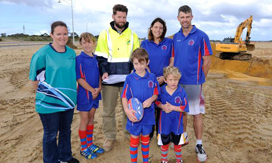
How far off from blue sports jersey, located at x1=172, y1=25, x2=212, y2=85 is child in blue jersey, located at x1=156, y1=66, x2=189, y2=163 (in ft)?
1.39

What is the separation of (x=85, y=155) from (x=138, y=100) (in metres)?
1.48

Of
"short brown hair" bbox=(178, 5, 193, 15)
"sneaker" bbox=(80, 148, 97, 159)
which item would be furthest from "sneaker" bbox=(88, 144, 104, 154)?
"short brown hair" bbox=(178, 5, 193, 15)

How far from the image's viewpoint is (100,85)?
3.40m

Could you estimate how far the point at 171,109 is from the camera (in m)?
2.87

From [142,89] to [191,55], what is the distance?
1041 mm

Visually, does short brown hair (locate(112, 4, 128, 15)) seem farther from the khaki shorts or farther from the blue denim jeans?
the blue denim jeans

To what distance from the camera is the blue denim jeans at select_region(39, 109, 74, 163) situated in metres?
2.69

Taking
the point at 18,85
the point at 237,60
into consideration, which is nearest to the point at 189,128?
the point at 18,85

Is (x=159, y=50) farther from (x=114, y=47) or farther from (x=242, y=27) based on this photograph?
(x=242, y=27)

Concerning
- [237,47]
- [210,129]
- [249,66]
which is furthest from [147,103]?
[237,47]

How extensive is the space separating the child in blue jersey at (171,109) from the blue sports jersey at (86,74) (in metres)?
1.07

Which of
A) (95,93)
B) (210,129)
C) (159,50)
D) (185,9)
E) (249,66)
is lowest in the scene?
(210,129)

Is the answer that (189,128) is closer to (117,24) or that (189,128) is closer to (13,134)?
(117,24)

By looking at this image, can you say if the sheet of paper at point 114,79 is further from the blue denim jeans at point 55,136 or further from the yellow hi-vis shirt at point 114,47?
the blue denim jeans at point 55,136
